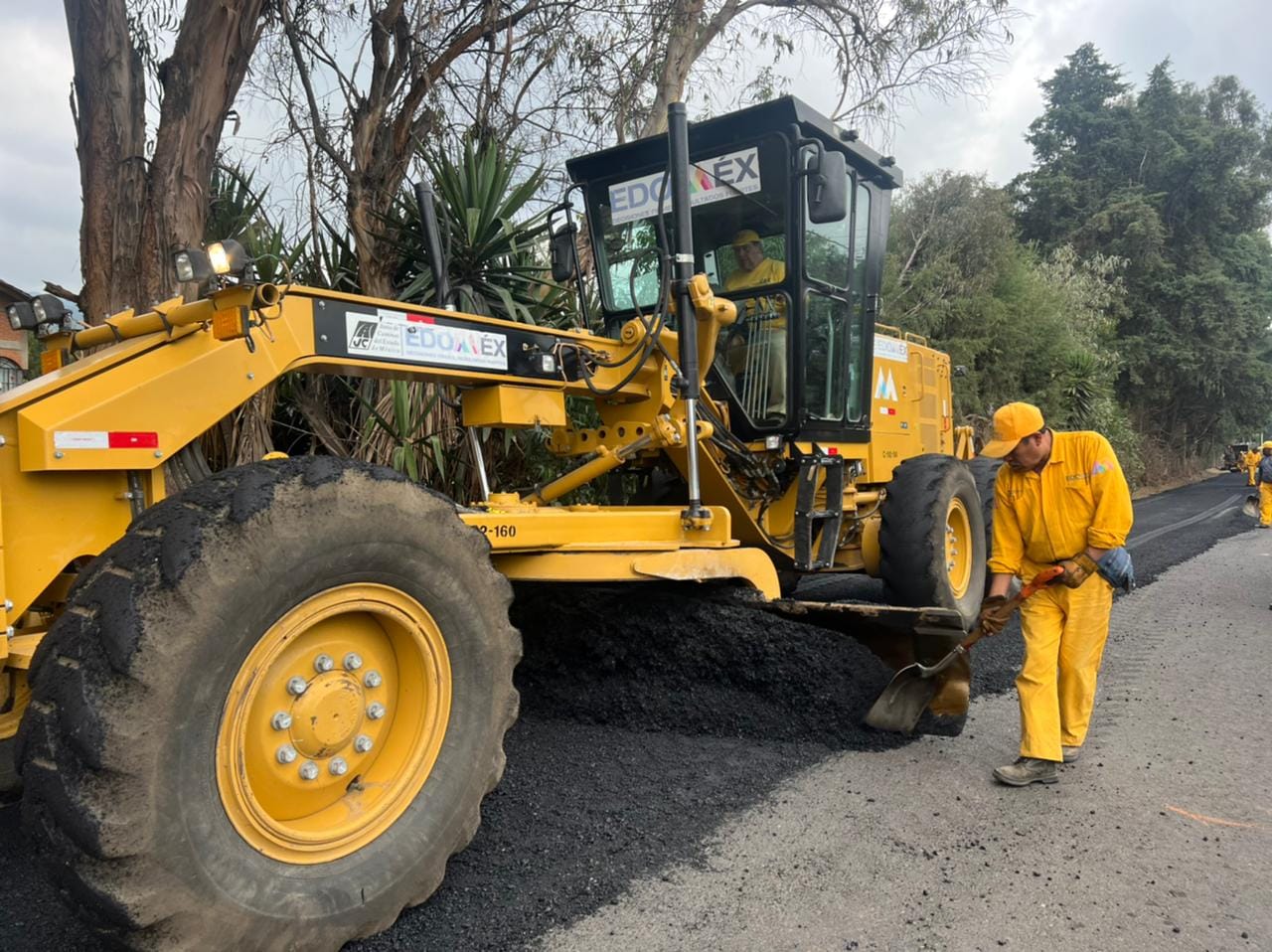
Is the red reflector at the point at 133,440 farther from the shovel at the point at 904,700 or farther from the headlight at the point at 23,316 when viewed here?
the shovel at the point at 904,700

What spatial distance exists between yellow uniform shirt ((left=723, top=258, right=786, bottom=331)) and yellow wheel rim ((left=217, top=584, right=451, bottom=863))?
3167 millimetres

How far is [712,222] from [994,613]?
103 inches

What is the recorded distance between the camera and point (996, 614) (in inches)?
170

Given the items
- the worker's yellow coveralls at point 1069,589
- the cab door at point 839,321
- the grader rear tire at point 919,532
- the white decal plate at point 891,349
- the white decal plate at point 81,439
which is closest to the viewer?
the white decal plate at point 81,439

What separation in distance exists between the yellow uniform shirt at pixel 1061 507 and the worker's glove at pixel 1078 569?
0.19 feet

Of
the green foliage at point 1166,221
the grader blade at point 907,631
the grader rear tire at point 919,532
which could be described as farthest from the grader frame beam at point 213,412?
the green foliage at point 1166,221

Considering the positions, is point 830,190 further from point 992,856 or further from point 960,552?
point 960,552

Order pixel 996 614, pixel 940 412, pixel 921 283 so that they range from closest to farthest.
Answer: pixel 996 614 → pixel 940 412 → pixel 921 283

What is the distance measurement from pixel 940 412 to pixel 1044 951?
19.3ft

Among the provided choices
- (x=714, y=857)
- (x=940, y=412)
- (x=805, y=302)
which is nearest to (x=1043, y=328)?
(x=940, y=412)

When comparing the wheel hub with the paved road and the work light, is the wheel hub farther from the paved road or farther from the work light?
the work light

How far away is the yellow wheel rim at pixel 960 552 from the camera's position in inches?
247

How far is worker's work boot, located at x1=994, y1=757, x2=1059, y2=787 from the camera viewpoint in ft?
12.2

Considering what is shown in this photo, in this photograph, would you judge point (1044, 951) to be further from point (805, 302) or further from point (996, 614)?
point (805, 302)
